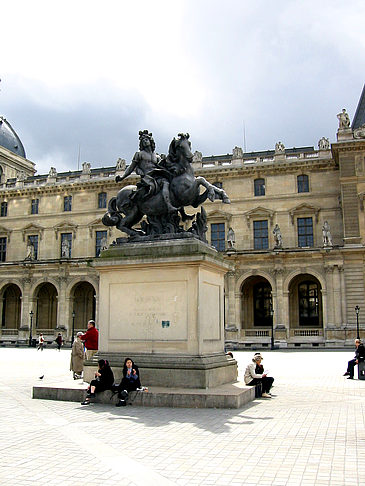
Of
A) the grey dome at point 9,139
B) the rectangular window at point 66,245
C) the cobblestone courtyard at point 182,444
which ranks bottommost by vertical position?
the cobblestone courtyard at point 182,444

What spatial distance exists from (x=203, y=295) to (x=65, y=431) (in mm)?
4401

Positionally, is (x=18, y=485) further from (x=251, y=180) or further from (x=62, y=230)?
(x=62, y=230)

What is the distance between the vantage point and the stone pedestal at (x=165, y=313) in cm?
1088

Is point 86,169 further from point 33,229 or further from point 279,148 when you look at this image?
point 279,148

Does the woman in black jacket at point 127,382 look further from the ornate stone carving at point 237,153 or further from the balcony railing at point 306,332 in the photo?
the ornate stone carving at point 237,153

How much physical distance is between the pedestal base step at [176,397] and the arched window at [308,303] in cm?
3782

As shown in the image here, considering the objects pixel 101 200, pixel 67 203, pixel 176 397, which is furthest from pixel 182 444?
pixel 67 203

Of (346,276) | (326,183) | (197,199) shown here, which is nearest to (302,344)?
(346,276)

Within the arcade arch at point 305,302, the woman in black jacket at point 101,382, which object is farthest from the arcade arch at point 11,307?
the woman in black jacket at point 101,382

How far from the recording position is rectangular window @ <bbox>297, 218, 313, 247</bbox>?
48456 millimetres

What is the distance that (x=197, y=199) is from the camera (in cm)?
1245

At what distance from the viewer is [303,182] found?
4941 centimetres

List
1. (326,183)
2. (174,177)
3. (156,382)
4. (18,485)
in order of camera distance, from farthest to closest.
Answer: (326,183)
(174,177)
(156,382)
(18,485)

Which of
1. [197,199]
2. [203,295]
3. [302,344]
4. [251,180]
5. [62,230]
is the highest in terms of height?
[251,180]
